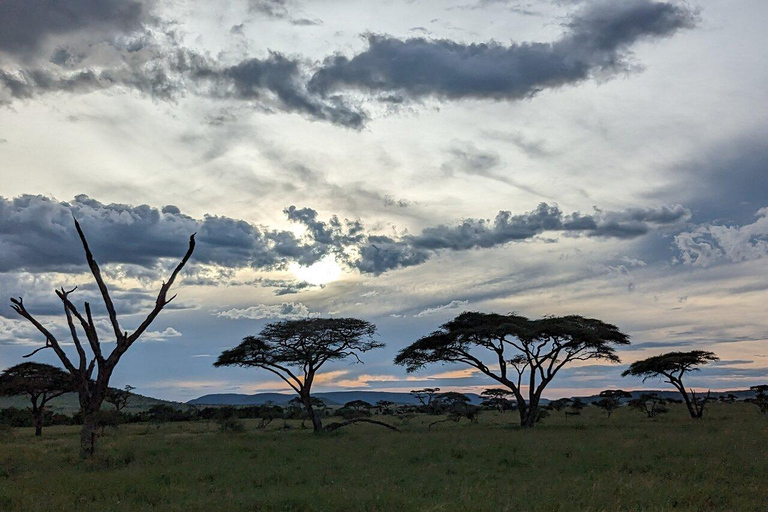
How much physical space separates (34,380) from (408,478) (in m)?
43.3

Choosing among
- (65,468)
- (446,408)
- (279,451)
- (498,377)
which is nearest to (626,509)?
(279,451)

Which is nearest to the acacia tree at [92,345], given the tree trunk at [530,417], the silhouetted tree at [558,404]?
the tree trunk at [530,417]

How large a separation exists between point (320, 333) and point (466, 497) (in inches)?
1072

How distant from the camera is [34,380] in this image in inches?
1861

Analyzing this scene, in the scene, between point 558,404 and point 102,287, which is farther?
point 558,404

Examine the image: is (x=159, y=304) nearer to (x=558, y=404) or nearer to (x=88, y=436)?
(x=88, y=436)

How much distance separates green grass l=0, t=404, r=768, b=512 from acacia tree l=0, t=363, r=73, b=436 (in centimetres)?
2471

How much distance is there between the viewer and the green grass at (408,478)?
12.1 meters

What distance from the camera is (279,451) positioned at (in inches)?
942

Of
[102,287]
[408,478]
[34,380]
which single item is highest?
[102,287]

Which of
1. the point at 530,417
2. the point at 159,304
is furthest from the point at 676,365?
the point at 159,304

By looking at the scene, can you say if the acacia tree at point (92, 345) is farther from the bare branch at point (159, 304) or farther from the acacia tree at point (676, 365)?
the acacia tree at point (676, 365)

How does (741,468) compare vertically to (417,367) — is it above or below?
below

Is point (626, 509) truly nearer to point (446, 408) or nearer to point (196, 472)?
point (196, 472)
